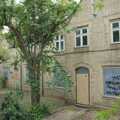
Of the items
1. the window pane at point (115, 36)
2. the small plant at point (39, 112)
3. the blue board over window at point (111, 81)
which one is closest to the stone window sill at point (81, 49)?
the blue board over window at point (111, 81)

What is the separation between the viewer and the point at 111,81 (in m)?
17.0

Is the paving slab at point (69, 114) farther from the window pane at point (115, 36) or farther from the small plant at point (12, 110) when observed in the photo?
the window pane at point (115, 36)

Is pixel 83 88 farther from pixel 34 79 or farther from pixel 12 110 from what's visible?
pixel 12 110

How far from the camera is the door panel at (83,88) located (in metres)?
18.4

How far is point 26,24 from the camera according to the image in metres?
15.3

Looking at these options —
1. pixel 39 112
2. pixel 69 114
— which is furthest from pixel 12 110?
pixel 69 114

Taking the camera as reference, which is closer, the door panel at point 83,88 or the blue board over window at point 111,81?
the blue board over window at point 111,81

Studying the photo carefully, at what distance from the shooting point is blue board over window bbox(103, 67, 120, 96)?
54.6 ft

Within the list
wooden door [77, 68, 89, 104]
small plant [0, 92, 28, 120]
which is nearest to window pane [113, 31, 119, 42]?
wooden door [77, 68, 89, 104]

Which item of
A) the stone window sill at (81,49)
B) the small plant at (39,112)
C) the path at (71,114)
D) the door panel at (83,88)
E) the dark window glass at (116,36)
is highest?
the dark window glass at (116,36)

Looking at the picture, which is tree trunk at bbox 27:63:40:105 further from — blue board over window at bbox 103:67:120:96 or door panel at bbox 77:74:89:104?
blue board over window at bbox 103:67:120:96

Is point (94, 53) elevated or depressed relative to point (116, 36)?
depressed

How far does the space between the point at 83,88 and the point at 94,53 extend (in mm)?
2563

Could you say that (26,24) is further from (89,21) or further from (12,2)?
(89,21)
